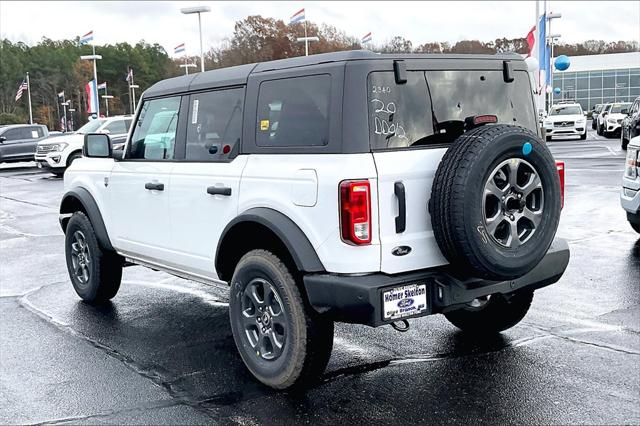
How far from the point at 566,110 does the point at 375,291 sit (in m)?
32.7

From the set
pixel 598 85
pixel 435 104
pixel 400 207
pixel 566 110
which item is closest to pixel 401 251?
pixel 400 207

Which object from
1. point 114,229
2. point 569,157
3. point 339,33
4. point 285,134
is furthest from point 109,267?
point 339,33

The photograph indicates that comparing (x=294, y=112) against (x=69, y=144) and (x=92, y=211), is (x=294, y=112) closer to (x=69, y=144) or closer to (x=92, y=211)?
(x=92, y=211)

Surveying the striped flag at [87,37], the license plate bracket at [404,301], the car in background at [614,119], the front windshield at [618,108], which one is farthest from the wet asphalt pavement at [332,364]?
the striped flag at [87,37]

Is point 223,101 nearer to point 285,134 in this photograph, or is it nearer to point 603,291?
point 285,134

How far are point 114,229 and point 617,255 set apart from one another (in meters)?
5.54

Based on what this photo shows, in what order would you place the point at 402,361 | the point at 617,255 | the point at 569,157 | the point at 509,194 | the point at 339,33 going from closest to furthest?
1. the point at 509,194
2. the point at 402,361
3. the point at 617,255
4. the point at 569,157
5. the point at 339,33

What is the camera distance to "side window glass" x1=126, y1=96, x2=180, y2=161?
5.40 metres

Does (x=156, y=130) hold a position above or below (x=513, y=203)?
above

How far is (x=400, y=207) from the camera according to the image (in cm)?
385

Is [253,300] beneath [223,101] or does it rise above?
beneath

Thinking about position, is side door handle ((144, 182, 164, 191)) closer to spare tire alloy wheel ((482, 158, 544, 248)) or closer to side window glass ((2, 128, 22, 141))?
spare tire alloy wheel ((482, 158, 544, 248))

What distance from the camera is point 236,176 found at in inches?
179

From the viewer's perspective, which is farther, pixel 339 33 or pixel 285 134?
pixel 339 33
